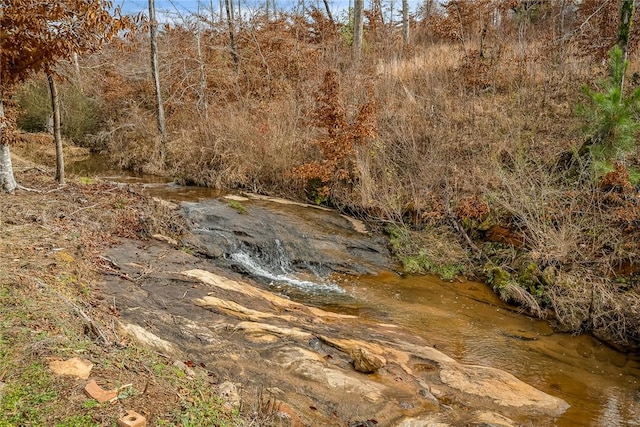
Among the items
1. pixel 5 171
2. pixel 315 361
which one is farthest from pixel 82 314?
pixel 5 171

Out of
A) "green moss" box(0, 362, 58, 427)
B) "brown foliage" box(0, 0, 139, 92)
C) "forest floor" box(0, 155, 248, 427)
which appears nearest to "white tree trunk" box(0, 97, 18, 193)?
"brown foliage" box(0, 0, 139, 92)

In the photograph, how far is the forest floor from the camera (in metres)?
2.19

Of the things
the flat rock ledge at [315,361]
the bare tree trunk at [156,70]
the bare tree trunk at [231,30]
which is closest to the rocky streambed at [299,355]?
the flat rock ledge at [315,361]

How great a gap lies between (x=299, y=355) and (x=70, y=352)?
1.76 meters

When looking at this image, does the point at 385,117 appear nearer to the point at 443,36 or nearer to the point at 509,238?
the point at 509,238

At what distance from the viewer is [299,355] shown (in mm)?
3762

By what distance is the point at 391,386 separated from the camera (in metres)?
3.71

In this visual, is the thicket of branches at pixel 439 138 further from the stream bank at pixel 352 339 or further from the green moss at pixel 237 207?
the green moss at pixel 237 207

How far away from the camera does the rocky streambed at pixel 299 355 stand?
3.27m

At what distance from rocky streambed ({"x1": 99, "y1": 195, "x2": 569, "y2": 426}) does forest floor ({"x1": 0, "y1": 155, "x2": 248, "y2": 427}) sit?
23cm

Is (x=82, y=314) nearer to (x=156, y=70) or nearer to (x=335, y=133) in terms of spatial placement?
(x=335, y=133)

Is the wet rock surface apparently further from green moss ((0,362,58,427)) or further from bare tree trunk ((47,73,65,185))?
green moss ((0,362,58,427))

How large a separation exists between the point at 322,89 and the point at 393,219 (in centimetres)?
308

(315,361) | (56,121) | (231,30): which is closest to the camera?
(315,361)
